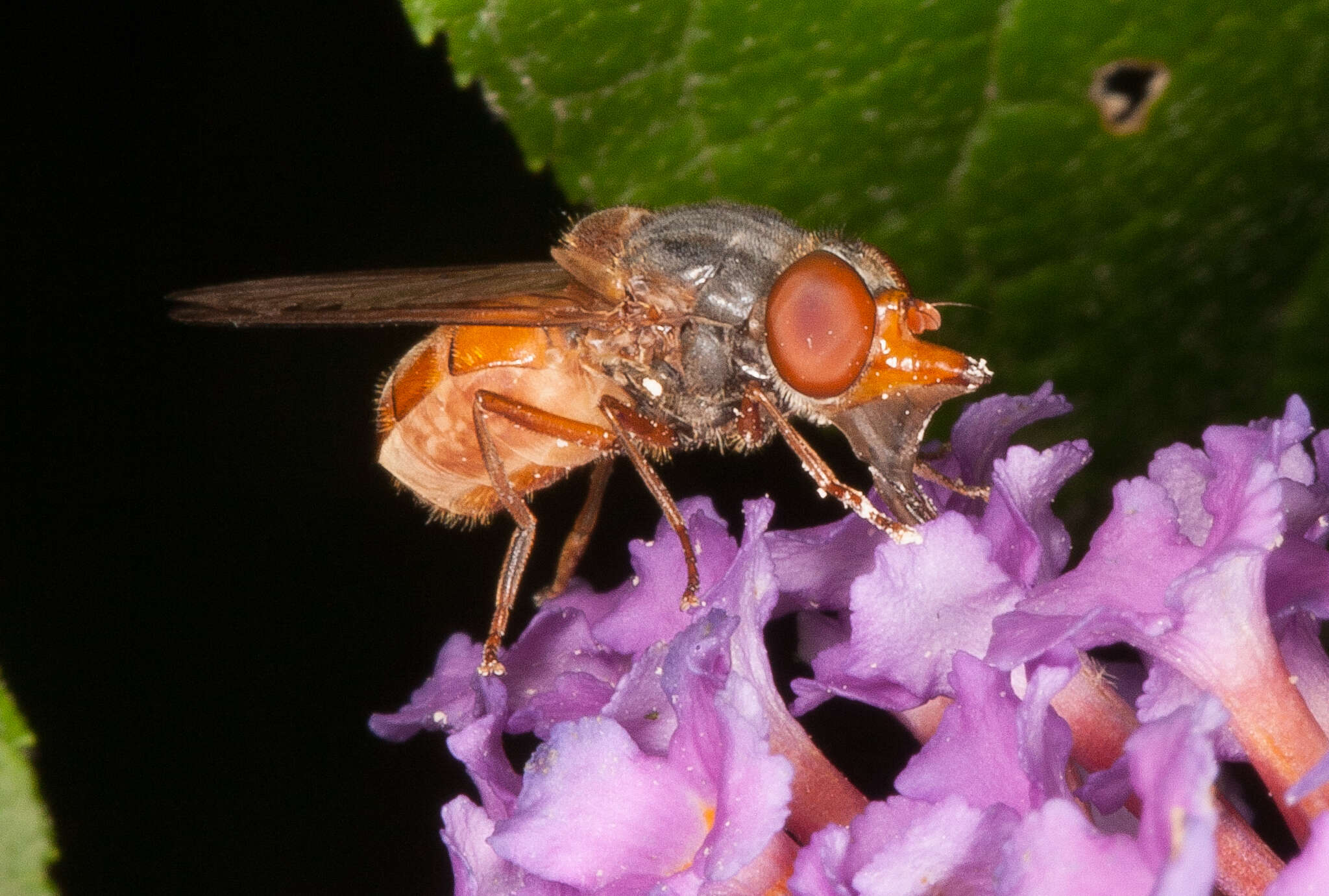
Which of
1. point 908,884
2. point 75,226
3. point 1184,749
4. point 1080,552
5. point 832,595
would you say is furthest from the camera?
point 1080,552

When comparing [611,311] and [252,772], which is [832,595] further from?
[252,772]

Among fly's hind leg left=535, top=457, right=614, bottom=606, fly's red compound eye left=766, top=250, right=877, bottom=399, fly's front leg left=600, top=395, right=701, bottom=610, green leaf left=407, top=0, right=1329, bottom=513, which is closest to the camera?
fly's red compound eye left=766, top=250, right=877, bottom=399

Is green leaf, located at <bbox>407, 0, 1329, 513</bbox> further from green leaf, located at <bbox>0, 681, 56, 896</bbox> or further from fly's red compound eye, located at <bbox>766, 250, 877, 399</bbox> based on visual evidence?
green leaf, located at <bbox>0, 681, 56, 896</bbox>

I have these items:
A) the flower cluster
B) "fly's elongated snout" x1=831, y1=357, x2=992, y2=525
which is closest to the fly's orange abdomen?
"fly's elongated snout" x1=831, y1=357, x2=992, y2=525

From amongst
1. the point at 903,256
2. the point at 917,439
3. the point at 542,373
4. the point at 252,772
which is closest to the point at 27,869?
the point at 252,772

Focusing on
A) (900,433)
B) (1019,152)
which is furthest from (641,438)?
(1019,152)

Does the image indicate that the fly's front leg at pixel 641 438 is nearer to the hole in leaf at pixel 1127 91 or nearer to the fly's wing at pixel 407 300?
the fly's wing at pixel 407 300
